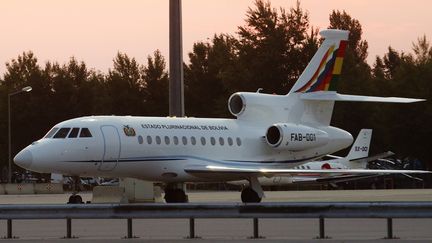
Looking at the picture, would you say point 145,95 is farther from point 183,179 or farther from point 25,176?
point 183,179

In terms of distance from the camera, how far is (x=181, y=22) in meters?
41.0

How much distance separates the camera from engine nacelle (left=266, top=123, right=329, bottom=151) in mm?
37344

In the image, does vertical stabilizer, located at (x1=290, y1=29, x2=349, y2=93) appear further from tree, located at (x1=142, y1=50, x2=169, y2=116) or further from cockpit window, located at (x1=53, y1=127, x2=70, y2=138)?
tree, located at (x1=142, y1=50, x2=169, y2=116)

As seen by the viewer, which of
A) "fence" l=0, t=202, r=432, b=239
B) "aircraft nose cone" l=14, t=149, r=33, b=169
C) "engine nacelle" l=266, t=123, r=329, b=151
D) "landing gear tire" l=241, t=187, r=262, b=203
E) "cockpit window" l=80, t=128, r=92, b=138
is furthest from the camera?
"engine nacelle" l=266, t=123, r=329, b=151

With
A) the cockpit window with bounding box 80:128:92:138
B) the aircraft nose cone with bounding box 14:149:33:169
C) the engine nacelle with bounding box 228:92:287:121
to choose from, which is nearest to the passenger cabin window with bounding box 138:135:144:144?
the cockpit window with bounding box 80:128:92:138

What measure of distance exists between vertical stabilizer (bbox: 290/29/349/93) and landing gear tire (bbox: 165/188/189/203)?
237 inches

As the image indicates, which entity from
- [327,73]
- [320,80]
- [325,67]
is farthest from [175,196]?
[325,67]

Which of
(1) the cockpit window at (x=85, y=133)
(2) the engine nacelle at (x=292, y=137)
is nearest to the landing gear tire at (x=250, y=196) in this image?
(2) the engine nacelle at (x=292, y=137)

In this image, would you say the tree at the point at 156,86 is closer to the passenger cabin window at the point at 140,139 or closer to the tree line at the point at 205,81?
the tree line at the point at 205,81

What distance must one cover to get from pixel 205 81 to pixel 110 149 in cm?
5580

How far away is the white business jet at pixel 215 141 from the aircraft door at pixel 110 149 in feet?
0.09

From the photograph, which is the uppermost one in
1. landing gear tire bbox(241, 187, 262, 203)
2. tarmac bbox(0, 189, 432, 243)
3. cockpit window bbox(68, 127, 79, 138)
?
cockpit window bbox(68, 127, 79, 138)

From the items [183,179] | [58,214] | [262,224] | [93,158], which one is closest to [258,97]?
[183,179]

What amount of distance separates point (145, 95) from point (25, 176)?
35.3 feet
